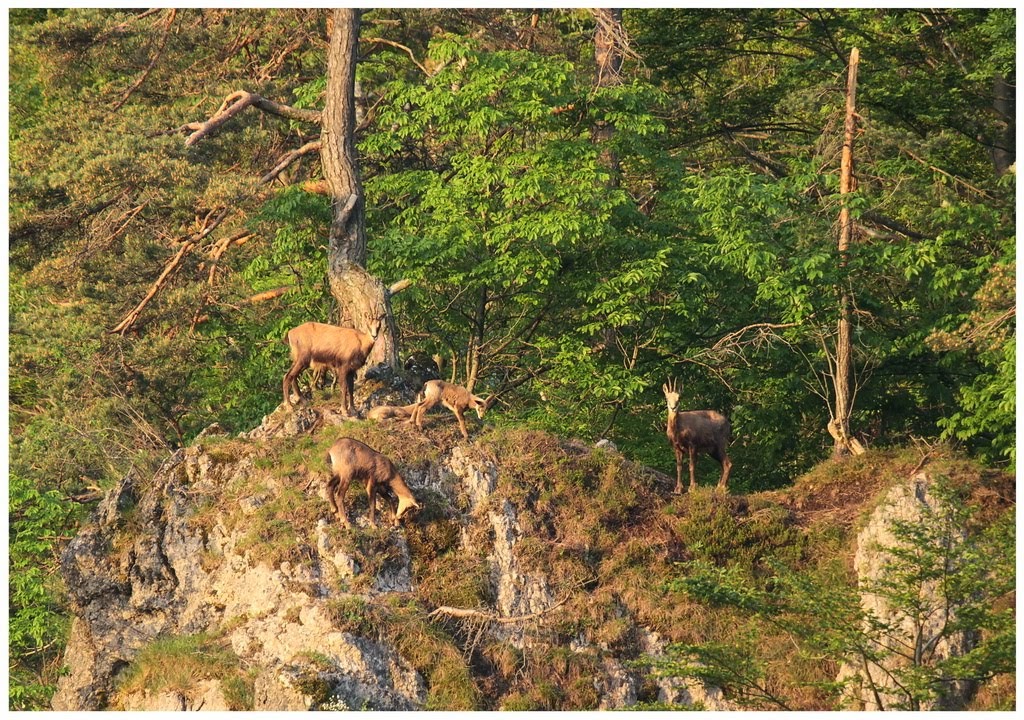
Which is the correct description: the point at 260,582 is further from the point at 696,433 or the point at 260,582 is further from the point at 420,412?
the point at 696,433

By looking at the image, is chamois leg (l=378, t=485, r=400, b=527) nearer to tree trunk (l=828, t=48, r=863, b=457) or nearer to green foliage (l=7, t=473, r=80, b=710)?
tree trunk (l=828, t=48, r=863, b=457)

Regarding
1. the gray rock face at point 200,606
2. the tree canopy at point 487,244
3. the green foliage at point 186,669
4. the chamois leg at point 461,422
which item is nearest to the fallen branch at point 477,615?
the gray rock face at point 200,606

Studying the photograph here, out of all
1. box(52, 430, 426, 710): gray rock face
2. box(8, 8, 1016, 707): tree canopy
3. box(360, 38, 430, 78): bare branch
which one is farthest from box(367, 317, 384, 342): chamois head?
box(360, 38, 430, 78): bare branch

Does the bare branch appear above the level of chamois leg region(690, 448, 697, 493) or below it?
above

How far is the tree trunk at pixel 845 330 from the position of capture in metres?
24.2

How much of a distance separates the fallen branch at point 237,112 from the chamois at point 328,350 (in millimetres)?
5085

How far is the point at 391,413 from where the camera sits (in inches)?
880

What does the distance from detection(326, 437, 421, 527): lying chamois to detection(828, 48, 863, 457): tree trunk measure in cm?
693

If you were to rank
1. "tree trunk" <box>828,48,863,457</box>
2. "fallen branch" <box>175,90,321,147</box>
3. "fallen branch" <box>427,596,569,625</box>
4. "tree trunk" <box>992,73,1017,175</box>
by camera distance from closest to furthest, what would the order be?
"fallen branch" <box>427,596,569,625</box> < "tree trunk" <box>828,48,863,457</box> < "fallen branch" <box>175,90,321,147</box> < "tree trunk" <box>992,73,1017,175</box>

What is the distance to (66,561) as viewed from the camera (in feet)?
70.3

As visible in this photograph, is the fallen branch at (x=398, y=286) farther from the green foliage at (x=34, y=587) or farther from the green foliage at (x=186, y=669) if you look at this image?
the green foliage at (x=34, y=587)

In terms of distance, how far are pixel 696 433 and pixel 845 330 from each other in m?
3.22

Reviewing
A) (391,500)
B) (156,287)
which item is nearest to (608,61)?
(156,287)

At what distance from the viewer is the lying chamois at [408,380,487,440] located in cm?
2195
